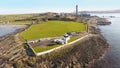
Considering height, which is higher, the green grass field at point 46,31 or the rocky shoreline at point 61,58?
the green grass field at point 46,31

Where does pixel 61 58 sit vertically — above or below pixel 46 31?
below

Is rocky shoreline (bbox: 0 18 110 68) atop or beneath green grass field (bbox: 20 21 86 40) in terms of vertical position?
beneath

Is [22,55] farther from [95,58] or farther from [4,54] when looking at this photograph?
[95,58]

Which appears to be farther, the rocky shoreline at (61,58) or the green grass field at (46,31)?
the green grass field at (46,31)

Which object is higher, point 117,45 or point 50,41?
point 50,41

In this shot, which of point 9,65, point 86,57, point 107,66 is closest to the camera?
point 9,65

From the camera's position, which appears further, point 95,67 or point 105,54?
point 105,54

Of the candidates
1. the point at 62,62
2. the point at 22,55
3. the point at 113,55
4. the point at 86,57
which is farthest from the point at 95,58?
the point at 22,55

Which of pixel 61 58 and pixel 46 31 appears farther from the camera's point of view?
pixel 46 31

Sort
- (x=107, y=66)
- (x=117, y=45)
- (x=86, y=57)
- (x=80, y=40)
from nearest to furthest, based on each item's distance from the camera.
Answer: (x=107, y=66)
(x=86, y=57)
(x=80, y=40)
(x=117, y=45)

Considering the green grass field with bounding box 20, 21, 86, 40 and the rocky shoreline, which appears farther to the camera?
the green grass field with bounding box 20, 21, 86, 40
